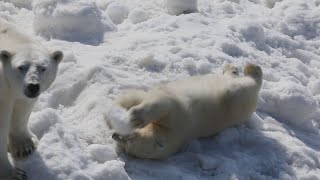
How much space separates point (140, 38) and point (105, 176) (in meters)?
2.05

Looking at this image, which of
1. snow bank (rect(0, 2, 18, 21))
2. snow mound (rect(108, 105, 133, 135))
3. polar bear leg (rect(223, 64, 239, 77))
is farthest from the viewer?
snow bank (rect(0, 2, 18, 21))

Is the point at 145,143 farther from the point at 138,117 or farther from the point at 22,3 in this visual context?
the point at 22,3

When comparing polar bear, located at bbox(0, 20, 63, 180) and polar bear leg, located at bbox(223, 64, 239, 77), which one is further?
polar bear leg, located at bbox(223, 64, 239, 77)

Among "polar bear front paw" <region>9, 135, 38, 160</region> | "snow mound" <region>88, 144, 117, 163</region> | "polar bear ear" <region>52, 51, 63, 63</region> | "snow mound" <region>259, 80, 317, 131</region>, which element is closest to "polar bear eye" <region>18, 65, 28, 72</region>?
"polar bear ear" <region>52, 51, 63, 63</region>

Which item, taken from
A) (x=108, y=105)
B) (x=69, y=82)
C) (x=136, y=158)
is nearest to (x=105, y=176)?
(x=136, y=158)

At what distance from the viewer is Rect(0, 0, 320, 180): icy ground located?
419cm

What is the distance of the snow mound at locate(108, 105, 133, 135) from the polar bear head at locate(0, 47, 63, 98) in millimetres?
725

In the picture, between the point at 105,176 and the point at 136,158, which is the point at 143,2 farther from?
the point at 105,176

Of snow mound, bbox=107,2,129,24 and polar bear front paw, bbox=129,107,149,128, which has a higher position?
polar bear front paw, bbox=129,107,149,128

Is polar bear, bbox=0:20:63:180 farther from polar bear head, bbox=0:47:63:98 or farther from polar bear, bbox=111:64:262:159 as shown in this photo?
polar bear, bbox=111:64:262:159

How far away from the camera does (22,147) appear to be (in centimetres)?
391

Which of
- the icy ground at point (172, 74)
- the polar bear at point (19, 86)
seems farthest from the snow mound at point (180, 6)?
the polar bear at point (19, 86)

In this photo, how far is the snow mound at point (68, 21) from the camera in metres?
5.64

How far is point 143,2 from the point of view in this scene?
6512 millimetres
